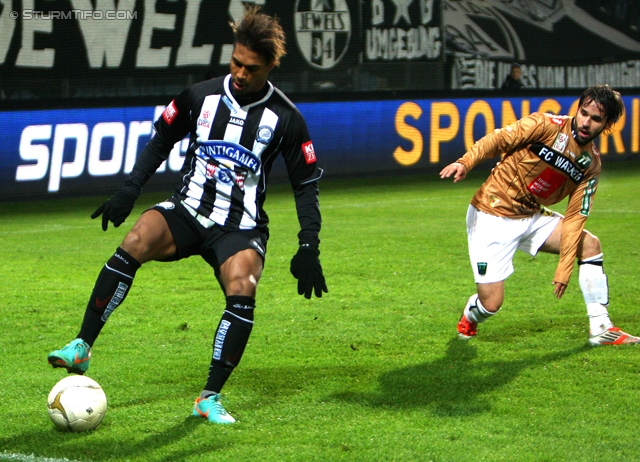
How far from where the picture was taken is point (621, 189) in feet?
50.1

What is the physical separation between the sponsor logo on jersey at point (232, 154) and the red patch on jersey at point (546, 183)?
2.06m

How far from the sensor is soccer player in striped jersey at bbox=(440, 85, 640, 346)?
567 centimetres

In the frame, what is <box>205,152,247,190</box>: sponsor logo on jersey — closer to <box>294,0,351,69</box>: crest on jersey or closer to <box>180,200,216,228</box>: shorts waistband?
<box>180,200,216,228</box>: shorts waistband

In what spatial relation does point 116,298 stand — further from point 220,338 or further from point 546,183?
point 546,183

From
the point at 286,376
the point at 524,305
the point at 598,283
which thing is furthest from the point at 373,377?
the point at 524,305

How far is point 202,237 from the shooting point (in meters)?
4.54

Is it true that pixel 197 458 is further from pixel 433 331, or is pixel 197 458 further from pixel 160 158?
pixel 433 331

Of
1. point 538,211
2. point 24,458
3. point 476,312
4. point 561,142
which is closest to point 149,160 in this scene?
point 24,458

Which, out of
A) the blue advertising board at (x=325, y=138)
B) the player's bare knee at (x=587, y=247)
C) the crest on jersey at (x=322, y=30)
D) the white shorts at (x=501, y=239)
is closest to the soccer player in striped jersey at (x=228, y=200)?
the white shorts at (x=501, y=239)

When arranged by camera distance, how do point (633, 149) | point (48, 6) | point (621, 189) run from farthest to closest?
point (633, 149)
point (621, 189)
point (48, 6)

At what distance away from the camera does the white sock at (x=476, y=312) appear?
19.3ft

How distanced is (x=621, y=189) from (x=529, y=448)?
12.0 m

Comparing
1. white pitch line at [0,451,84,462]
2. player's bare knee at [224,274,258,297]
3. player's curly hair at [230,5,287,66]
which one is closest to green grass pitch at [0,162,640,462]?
white pitch line at [0,451,84,462]

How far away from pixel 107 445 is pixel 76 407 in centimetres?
25
